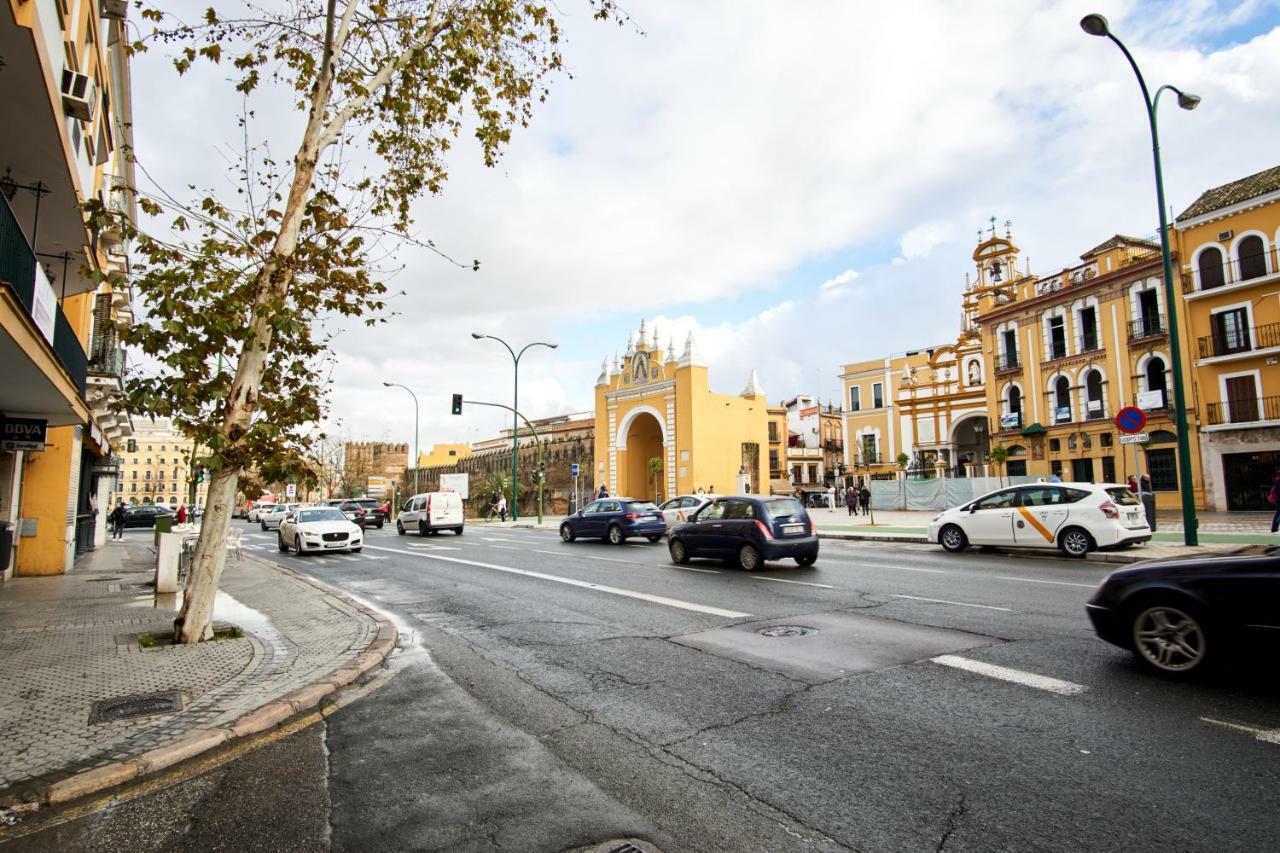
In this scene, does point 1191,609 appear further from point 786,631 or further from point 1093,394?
point 1093,394

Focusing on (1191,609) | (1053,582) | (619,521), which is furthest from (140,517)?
(1191,609)

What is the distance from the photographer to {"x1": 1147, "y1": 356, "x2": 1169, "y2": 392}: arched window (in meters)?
31.2

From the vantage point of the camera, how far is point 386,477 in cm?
9319

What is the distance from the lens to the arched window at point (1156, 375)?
31219 mm

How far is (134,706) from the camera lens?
5.31m

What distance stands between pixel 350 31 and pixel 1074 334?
36.2 m

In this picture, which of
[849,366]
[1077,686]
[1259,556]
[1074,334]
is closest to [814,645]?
[1077,686]

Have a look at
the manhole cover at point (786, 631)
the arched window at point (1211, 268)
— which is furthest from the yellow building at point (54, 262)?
the arched window at point (1211, 268)

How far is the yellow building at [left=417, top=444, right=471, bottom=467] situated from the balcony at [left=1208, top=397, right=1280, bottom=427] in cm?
6412

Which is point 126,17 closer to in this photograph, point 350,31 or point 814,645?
point 350,31

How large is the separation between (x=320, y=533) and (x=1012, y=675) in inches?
752

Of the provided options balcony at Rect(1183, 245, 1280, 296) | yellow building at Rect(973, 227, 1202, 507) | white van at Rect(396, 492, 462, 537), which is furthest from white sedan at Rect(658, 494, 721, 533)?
balcony at Rect(1183, 245, 1280, 296)

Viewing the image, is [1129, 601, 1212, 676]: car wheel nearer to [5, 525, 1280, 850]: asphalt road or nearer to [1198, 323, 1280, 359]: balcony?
[5, 525, 1280, 850]: asphalt road

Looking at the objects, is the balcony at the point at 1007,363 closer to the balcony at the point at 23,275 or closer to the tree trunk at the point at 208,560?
the tree trunk at the point at 208,560
